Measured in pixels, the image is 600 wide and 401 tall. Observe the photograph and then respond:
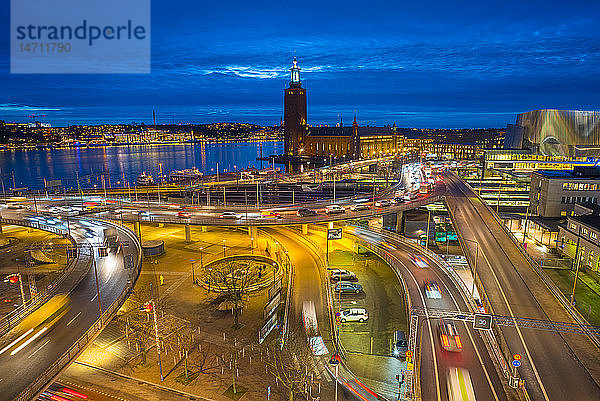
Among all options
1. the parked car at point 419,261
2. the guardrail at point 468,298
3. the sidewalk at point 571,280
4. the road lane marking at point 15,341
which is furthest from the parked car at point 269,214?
the sidewalk at point 571,280

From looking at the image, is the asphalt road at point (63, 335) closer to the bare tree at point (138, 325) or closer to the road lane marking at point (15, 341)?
the road lane marking at point (15, 341)

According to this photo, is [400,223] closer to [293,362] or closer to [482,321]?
[293,362]

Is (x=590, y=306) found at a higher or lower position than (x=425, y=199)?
lower

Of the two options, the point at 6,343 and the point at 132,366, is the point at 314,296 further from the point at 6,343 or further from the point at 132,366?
the point at 6,343

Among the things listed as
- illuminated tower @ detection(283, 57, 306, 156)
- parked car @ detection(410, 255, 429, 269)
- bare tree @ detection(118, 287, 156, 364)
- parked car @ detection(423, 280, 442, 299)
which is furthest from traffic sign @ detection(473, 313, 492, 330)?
illuminated tower @ detection(283, 57, 306, 156)

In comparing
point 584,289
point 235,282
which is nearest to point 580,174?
point 584,289

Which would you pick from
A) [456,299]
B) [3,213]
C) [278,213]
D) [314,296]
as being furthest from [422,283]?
[3,213]

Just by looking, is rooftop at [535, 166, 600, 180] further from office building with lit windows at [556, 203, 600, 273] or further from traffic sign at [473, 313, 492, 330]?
traffic sign at [473, 313, 492, 330]
